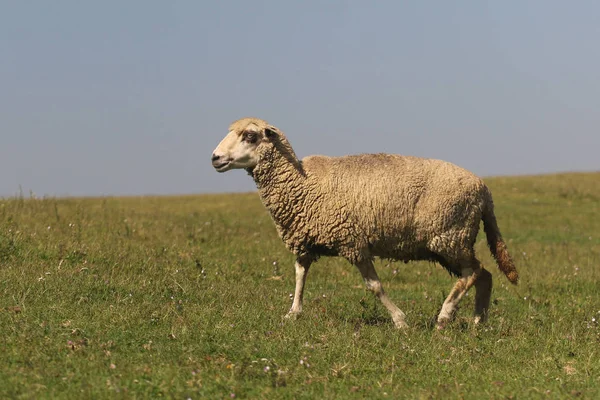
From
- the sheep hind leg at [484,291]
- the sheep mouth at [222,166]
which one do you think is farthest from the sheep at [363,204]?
the sheep hind leg at [484,291]

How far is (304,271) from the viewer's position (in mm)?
9859

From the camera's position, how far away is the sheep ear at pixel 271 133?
9.57m

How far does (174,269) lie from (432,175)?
4564 millimetres

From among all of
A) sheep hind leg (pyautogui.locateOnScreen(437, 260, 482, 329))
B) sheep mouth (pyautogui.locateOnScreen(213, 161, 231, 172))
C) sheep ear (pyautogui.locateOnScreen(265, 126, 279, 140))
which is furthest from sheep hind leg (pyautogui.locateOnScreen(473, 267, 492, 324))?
sheep mouth (pyautogui.locateOnScreen(213, 161, 231, 172))

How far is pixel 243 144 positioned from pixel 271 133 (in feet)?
1.34

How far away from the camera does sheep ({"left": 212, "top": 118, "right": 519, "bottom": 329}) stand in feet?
30.9

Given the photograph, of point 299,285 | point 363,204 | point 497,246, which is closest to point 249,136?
point 363,204

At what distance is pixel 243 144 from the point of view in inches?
373

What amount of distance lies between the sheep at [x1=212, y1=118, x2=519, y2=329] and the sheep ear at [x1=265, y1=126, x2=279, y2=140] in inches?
0.5

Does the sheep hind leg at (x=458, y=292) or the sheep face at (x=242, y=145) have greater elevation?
the sheep face at (x=242, y=145)

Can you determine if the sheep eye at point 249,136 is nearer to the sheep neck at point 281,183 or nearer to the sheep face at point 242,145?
the sheep face at point 242,145

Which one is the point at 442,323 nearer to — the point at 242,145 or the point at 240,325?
the point at 240,325

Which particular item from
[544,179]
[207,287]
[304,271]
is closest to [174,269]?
[207,287]

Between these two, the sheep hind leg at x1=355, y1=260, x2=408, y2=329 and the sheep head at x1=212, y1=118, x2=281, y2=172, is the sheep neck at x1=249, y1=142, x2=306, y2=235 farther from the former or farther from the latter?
the sheep hind leg at x1=355, y1=260, x2=408, y2=329
